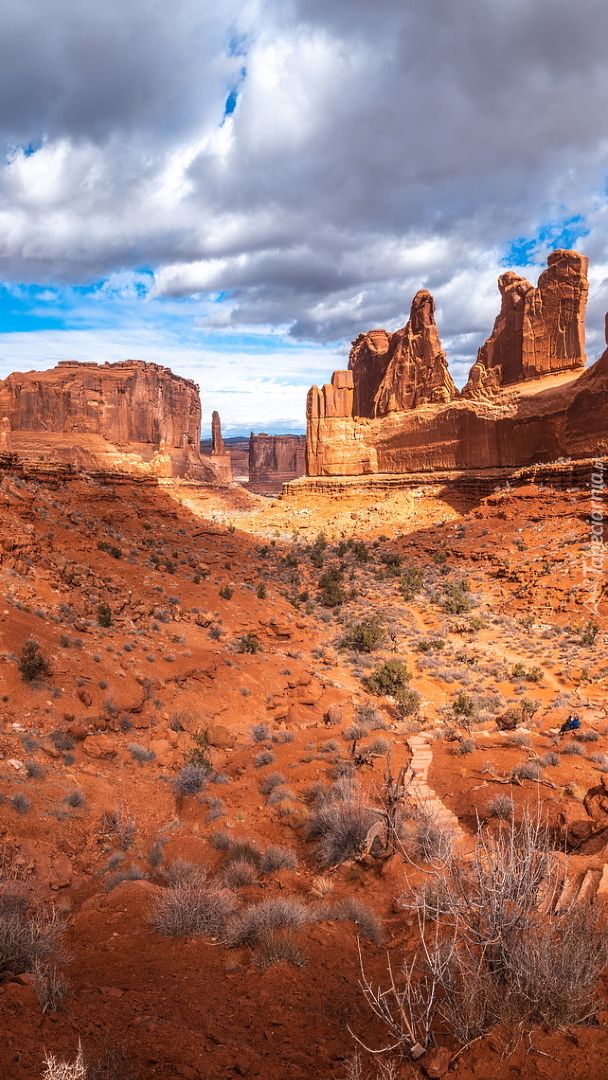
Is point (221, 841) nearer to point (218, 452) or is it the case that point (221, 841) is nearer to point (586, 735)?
point (586, 735)

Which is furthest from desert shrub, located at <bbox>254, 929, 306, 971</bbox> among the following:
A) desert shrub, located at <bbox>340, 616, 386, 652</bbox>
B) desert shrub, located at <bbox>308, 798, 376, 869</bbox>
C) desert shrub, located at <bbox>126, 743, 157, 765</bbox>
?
desert shrub, located at <bbox>340, 616, 386, 652</bbox>

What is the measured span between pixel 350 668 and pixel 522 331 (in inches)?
1451

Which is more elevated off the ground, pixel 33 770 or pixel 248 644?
pixel 33 770

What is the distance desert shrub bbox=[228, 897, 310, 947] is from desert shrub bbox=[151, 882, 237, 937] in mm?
210

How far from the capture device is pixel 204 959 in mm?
4238

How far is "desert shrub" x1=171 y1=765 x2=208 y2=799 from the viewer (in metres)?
8.27

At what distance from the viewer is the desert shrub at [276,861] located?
6.13m

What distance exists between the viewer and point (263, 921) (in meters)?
4.48

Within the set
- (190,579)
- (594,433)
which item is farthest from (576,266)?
(190,579)

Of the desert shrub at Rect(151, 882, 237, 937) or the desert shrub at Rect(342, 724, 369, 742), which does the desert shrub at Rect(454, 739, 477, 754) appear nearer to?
the desert shrub at Rect(342, 724, 369, 742)

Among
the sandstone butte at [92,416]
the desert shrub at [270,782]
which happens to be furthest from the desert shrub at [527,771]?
the sandstone butte at [92,416]

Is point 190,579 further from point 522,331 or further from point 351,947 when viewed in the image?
point 522,331

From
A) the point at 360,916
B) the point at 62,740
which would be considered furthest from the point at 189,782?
the point at 360,916

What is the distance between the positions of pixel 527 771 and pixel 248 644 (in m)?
8.84
